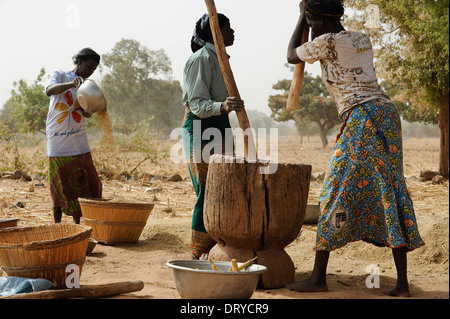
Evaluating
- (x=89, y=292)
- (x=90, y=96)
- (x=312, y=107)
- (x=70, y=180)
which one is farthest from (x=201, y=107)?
(x=312, y=107)

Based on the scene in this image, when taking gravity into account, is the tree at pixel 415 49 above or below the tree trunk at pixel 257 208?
above

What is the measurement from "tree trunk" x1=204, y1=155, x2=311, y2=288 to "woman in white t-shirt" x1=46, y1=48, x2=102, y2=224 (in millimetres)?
2156

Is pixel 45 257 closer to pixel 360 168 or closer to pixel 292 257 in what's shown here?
pixel 360 168

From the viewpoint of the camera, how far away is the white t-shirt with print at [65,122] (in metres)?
5.02

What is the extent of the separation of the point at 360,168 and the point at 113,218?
2.65m

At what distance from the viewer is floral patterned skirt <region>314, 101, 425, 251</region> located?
3.08 meters

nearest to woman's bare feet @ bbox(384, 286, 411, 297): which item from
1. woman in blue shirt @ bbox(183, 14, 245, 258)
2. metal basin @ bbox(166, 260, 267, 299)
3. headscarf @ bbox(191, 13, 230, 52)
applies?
metal basin @ bbox(166, 260, 267, 299)

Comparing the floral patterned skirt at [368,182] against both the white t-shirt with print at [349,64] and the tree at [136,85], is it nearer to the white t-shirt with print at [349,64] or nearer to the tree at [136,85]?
the white t-shirt with print at [349,64]

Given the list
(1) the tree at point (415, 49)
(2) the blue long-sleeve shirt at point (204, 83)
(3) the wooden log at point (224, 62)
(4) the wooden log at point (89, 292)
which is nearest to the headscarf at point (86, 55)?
(2) the blue long-sleeve shirt at point (204, 83)

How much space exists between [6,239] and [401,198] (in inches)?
102

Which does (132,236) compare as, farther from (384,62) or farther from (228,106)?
(384,62)

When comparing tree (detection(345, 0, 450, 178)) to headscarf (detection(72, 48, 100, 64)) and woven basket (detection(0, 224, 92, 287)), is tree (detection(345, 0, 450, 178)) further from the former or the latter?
woven basket (detection(0, 224, 92, 287))

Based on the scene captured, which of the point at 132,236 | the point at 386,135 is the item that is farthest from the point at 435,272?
the point at 132,236

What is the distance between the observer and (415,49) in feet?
33.6
